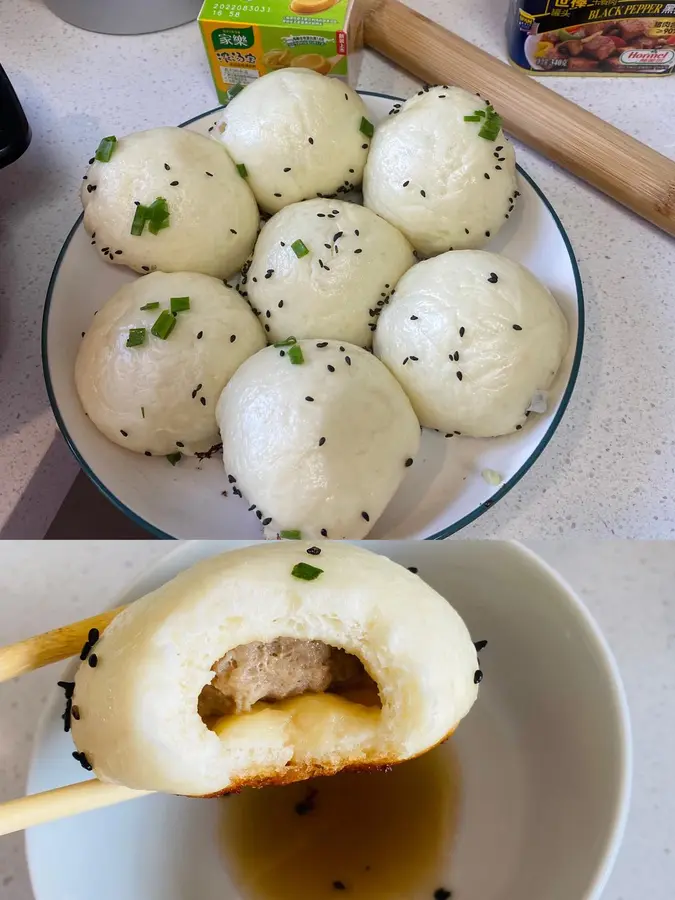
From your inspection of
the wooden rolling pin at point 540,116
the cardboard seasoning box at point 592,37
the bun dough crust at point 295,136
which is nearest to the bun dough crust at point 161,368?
the bun dough crust at point 295,136

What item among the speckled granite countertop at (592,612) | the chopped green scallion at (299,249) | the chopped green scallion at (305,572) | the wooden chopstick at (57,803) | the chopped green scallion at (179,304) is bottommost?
the speckled granite countertop at (592,612)

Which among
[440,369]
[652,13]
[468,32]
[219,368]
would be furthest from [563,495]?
[468,32]

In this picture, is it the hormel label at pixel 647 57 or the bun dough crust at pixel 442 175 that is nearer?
the bun dough crust at pixel 442 175

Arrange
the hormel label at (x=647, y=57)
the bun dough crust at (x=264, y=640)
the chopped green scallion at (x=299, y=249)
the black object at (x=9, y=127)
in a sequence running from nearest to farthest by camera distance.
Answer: the bun dough crust at (x=264, y=640), the chopped green scallion at (x=299, y=249), the black object at (x=9, y=127), the hormel label at (x=647, y=57)

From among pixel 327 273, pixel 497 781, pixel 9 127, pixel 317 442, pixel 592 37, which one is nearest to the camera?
pixel 497 781

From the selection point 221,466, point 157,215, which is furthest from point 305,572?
point 157,215

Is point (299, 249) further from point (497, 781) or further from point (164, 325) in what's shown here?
point (497, 781)

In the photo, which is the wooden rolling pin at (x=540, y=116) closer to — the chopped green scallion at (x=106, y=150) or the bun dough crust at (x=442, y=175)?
the bun dough crust at (x=442, y=175)
